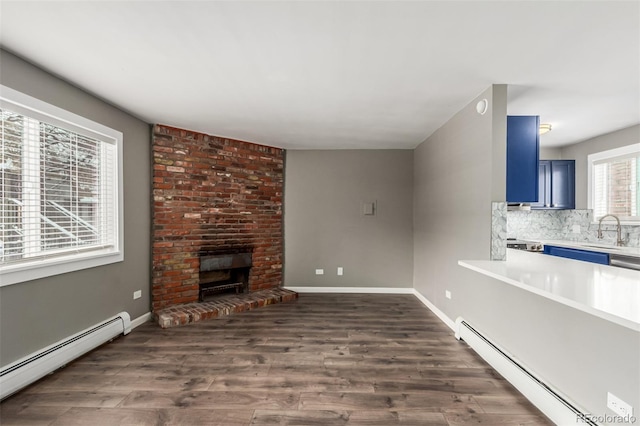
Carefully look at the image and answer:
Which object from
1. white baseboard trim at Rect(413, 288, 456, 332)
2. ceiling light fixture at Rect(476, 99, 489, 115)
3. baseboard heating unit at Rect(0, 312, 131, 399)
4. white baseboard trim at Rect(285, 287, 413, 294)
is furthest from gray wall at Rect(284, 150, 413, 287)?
baseboard heating unit at Rect(0, 312, 131, 399)

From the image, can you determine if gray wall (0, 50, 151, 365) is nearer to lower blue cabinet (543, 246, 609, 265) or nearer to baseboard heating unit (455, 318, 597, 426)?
baseboard heating unit (455, 318, 597, 426)

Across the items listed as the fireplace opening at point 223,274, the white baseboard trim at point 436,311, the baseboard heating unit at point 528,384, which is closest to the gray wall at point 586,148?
the white baseboard trim at point 436,311

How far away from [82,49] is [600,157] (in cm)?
609

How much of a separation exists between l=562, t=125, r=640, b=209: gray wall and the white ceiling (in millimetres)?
713

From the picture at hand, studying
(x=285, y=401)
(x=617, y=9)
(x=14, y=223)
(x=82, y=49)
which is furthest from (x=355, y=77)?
(x=14, y=223)

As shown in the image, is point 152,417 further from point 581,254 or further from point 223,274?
point 581,254

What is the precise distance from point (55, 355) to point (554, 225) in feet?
21.9

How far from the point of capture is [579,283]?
1.59 metres

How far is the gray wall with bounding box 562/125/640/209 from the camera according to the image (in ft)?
11.6

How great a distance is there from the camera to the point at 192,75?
2.24m

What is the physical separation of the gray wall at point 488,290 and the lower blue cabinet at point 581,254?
5.65 ft

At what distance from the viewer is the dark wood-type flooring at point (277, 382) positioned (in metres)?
1.81

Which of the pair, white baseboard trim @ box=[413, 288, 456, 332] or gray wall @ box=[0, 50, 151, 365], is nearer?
gray wall @ box=[0, 50, 151, 365]

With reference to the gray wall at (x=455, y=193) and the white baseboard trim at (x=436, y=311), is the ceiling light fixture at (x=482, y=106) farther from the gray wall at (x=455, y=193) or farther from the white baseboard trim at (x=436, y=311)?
the white baseboard trim at (x=436, y=311)
